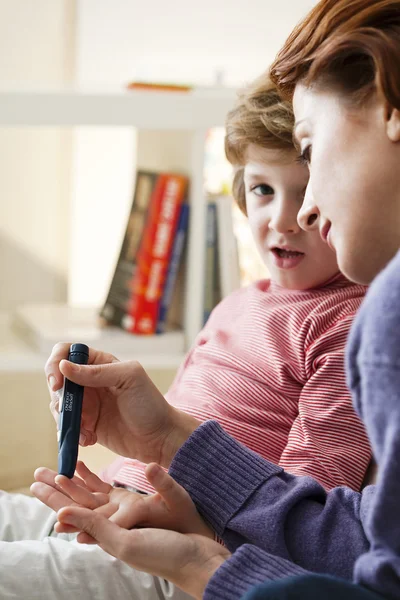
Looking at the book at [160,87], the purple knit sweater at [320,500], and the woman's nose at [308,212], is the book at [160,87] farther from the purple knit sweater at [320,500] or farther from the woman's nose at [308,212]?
the purple knit sweater at [320,500]

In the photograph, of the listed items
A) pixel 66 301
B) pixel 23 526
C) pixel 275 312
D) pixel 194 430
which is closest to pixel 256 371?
pixel 275 312

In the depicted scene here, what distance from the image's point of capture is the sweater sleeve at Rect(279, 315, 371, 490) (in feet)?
3.41

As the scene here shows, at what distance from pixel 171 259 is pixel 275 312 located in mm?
644

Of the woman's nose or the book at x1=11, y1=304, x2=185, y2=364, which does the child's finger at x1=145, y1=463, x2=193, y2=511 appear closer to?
the woman's nose

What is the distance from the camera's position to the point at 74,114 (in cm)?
174

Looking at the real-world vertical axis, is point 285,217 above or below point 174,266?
above

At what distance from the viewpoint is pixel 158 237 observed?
1.83 metres

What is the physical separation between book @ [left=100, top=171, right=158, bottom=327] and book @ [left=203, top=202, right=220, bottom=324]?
0.14m

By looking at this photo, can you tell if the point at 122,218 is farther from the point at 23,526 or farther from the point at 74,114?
the point at 23,526

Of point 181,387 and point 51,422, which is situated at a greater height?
point 181,387

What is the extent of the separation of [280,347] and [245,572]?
1.48ft

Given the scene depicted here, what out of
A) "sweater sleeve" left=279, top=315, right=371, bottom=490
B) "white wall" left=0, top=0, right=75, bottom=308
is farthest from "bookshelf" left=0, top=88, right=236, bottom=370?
"sweater sleeve" left=279, top=315, right=371, bottom=490

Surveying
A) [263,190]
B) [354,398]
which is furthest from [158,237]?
[354,398]

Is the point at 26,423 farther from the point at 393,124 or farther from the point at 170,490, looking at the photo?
the point at 393,124
